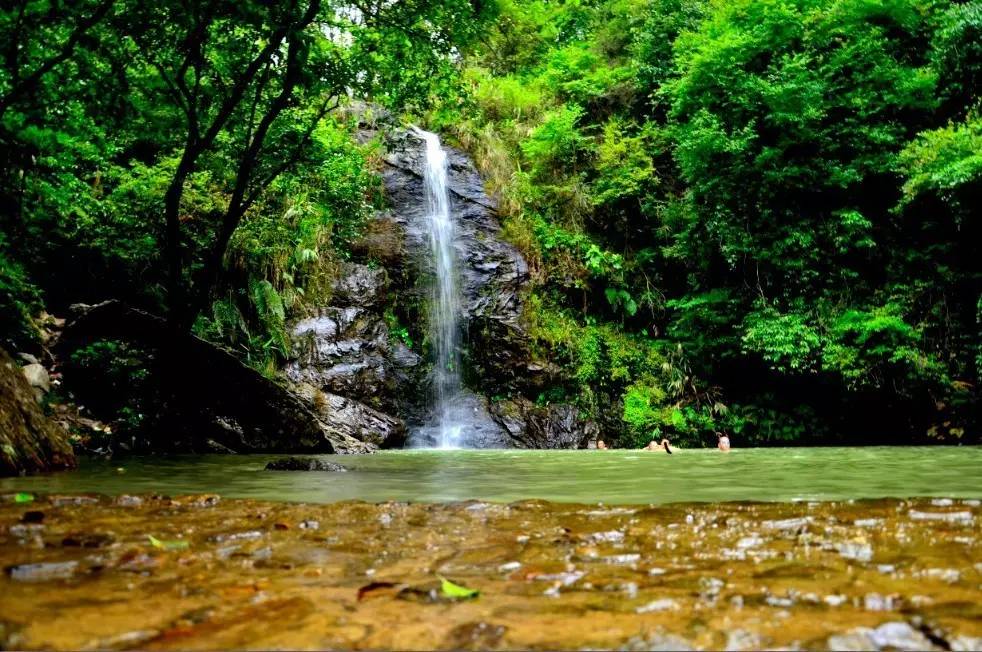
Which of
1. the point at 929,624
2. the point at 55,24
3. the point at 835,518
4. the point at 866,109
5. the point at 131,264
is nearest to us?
the point at 929,624

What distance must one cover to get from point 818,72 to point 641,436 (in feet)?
29.7

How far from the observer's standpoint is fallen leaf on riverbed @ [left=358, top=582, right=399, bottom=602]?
5.40 feet

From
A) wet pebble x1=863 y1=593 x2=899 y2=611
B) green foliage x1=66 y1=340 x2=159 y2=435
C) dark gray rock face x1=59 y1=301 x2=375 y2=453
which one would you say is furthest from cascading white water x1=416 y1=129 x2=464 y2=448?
wet pebble x1=863 y1=593 x2=899 y2=611

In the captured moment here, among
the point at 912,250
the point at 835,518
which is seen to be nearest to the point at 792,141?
the point at 912,250

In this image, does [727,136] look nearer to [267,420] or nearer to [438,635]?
[267,420]

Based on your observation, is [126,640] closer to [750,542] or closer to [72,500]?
[750,542]

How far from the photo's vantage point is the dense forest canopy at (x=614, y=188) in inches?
312

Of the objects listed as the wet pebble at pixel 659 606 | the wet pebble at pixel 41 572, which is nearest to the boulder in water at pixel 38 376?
the wet pebble at pixel 41 572

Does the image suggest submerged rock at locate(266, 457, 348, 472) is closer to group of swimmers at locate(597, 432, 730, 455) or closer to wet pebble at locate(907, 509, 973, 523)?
wet pebble at locate(907, 509, 973, 523)

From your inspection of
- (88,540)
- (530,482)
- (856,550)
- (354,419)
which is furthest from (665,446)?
(88,540)

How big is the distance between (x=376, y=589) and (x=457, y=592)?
0.23 m

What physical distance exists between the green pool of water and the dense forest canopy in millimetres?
3690

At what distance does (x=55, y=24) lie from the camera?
6305 millimetres

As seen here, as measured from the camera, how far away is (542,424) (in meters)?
13.9
